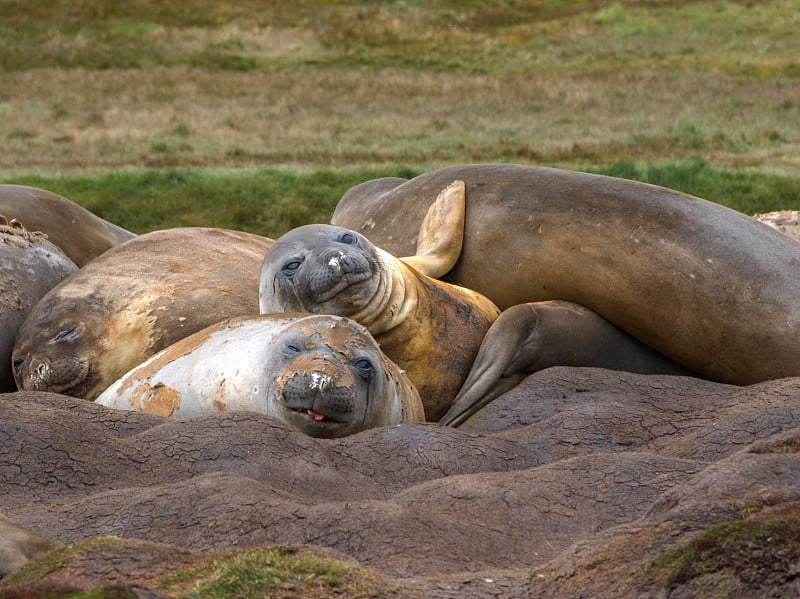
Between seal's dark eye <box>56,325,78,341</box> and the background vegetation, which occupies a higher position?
Answer: seal's dark eye <box>56,325,78,341</box>

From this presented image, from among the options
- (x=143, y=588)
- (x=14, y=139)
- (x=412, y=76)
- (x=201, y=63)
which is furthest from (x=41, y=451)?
(x=201, y=63)

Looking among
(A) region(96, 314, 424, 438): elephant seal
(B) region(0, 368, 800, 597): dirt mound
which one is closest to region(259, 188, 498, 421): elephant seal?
(A) region(96, 314, 424, 438): elephant seal

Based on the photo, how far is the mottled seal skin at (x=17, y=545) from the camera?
2773 millimetres

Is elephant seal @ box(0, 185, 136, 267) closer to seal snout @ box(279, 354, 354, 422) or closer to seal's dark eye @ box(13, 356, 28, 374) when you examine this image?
seal's dark eye @ box(13, 356, 28, 374)

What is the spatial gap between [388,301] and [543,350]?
0.74 m

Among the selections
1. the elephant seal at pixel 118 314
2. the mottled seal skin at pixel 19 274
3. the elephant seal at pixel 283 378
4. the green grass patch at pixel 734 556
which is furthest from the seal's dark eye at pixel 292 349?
the green grass patch at pixel 734 556

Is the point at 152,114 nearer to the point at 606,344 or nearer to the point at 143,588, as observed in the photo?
the point at 606,344

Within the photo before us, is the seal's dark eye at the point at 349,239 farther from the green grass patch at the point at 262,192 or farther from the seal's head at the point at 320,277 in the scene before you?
the green grass patch at the point at 262,192

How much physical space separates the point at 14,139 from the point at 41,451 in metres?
15.3

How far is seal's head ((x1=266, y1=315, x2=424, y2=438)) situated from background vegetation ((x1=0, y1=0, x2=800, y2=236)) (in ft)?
20.9

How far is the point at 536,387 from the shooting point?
16.9ft

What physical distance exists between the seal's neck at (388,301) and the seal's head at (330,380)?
1.49 feet

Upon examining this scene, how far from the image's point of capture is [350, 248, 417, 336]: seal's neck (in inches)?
201

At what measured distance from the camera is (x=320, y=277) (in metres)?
4.98
